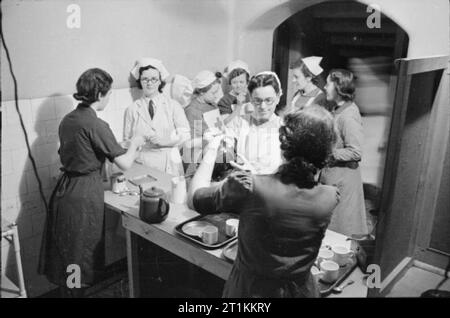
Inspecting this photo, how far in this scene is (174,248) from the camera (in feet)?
6.89

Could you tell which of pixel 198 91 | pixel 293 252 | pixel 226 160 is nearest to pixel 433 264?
pixel 226 160

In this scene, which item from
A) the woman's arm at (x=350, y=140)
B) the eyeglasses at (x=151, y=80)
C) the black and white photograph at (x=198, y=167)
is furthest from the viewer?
the eyeglasses at (x=151, y=80)

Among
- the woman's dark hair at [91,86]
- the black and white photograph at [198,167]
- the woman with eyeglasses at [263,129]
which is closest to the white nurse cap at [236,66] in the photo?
the black and white photograph at [198,167]

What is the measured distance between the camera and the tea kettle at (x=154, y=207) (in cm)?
214

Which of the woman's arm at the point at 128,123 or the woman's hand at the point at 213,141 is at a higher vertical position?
the woman's hand at the point at 213,141

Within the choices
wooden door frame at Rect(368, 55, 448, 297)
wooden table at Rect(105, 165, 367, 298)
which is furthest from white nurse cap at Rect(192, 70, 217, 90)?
wooden door frame at Rect(368, 55, 448, 297)

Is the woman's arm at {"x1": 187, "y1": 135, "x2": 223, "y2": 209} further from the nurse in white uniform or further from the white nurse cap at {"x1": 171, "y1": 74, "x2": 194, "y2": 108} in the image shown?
the nurse in white uniform

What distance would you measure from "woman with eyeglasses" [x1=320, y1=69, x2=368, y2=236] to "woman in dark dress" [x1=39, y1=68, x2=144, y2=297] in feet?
4.79

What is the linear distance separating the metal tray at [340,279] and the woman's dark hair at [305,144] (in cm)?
51

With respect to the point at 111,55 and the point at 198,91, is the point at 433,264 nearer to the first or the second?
the point at 198,91

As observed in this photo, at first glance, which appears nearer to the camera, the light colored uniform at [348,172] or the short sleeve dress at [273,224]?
the short sleeve dress at [273,224]

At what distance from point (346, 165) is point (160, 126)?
1.51 m

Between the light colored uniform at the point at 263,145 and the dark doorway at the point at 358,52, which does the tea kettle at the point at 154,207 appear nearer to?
the light colored uniform at the point at 263,145

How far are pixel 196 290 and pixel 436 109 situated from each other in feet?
6.72
